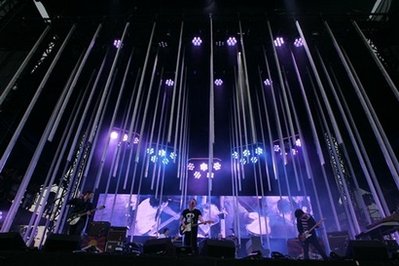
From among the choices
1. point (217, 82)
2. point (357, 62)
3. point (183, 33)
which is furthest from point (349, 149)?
point (183, 33)

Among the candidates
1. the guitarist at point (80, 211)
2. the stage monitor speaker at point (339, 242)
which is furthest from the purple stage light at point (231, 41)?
the stage monitor speaker at point (339, 242)

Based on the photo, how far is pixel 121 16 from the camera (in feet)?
32.7

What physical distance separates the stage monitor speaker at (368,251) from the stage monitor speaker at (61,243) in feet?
15.7

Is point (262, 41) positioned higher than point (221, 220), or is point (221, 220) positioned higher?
point (262, 41)

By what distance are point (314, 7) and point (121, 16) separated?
676 centimetres

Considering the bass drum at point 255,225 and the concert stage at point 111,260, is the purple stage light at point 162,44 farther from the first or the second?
the bass drum at point 255,225

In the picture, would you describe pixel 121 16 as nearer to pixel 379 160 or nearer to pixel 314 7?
pixel 314 7

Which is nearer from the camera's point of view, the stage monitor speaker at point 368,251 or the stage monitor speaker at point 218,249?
the stage monitor speaker at point 368,251

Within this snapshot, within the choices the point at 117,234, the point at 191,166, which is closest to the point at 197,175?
the point at 191,166

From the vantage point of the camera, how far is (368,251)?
471 centimetres

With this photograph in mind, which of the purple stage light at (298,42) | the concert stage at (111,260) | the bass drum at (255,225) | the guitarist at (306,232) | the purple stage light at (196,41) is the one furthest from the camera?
the bass drum at (255,225)

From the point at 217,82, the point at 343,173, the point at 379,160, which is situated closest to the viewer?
the point at 343,173

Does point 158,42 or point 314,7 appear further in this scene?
point 158,42

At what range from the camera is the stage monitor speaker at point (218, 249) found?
4910mm
